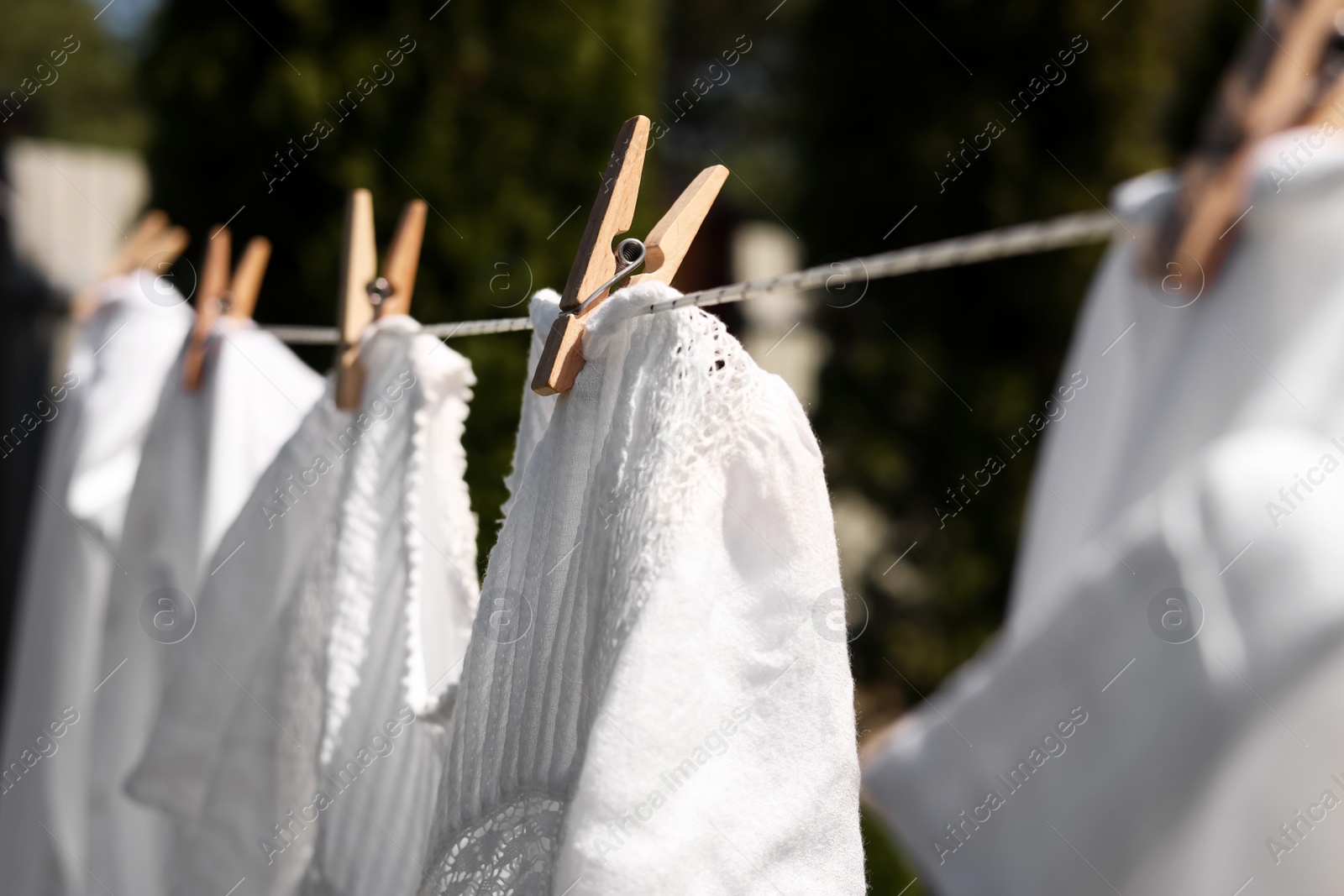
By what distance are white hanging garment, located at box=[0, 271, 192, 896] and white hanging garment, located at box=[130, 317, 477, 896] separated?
56 centimetres

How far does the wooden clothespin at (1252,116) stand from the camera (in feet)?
3.77

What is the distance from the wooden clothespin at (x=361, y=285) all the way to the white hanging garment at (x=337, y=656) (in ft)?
0.06

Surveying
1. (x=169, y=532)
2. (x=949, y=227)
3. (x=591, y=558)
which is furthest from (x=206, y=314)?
(x=949, y=227)

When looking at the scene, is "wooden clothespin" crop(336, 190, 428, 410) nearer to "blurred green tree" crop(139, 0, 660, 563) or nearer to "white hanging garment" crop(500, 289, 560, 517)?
"white hanging garment" crop(500, 289, 560, 517)

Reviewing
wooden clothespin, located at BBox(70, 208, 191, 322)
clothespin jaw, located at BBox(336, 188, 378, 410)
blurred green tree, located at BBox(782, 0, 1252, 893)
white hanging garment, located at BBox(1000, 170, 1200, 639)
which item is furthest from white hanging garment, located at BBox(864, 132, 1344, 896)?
blurred green tree, located at BBox(782, 0, 1252, 893)

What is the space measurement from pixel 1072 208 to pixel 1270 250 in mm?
2373

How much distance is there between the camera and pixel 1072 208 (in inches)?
132

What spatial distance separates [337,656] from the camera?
0.98m

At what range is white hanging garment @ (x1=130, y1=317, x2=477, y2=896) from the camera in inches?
38.2

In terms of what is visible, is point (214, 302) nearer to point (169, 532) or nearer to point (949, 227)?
point (169, 532)

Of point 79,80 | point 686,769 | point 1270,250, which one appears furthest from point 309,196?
point 79,80

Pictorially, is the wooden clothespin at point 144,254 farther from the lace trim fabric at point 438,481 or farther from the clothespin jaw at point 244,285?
the lace trim fabric at point 438,481

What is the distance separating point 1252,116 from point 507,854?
1.00m

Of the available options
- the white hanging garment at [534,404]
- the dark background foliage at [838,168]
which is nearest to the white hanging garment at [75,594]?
the dark background foliage at [838,168]
